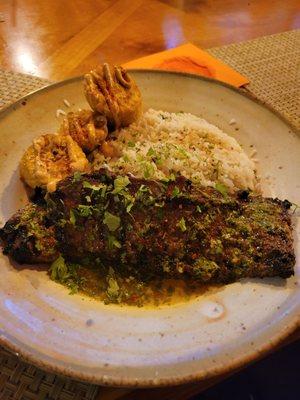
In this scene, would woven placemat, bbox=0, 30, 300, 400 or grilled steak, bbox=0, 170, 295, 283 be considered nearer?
woven placemat, bbox=0, 30, 300, 400

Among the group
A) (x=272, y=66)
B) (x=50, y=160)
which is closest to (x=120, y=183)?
(x=50, y=160)

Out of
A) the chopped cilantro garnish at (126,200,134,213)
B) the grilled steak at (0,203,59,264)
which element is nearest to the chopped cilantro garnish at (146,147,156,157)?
the chopped cilantro garnish at (126,200,134,213)

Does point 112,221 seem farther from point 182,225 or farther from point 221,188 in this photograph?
point 221,188

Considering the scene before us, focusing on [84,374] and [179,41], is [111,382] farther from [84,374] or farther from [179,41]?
[179,41]

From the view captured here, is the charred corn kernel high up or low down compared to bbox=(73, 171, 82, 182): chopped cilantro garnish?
down

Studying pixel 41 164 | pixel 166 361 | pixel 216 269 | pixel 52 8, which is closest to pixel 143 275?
pixel 216 269

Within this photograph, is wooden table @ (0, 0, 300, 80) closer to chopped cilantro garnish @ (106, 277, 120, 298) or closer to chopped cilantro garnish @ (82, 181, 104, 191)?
chopped cilantro garnish @ (82, 181, 104, 191)
